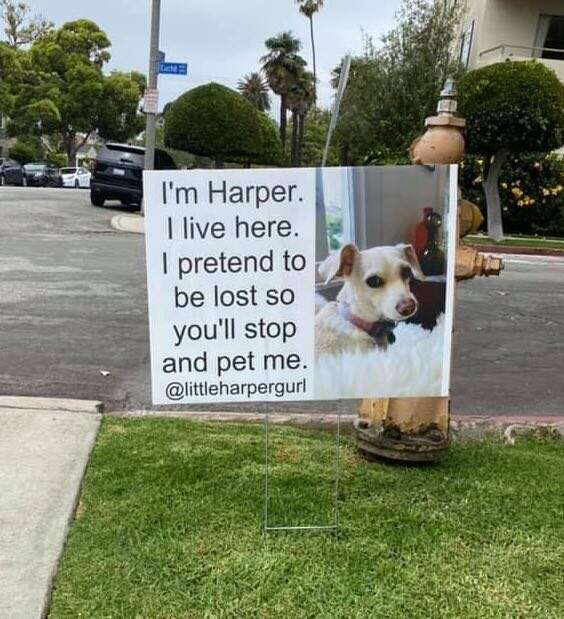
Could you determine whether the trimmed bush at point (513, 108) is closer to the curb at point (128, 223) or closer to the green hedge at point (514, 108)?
the green hedge at point (514, 108)

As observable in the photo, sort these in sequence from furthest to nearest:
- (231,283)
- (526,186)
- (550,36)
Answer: (550,36), (526,186), (231,283)

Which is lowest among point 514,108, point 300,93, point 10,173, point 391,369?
point 391,369

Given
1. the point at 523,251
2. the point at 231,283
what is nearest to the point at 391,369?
the point at 231,283

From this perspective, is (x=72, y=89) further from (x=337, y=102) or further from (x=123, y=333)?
(x=337, y=102)

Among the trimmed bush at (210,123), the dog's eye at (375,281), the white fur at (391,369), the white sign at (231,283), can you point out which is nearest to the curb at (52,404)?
the white sign at (231,283)

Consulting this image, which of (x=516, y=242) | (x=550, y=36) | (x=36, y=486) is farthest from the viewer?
(x=550, y=36)

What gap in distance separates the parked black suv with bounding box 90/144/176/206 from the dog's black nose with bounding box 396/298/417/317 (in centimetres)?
1559

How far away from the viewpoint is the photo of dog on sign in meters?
2.77

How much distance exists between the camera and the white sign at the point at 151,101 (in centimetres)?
1498

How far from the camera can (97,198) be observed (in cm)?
1961

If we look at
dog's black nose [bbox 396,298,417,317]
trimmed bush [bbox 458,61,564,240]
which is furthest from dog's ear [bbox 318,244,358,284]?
trimmed bush [bbox 458,61,564,240]

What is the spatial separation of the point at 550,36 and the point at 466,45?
290 centimetres

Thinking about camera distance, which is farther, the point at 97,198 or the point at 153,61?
the point at 97,198

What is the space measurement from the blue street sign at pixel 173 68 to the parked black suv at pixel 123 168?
12.3 feet
